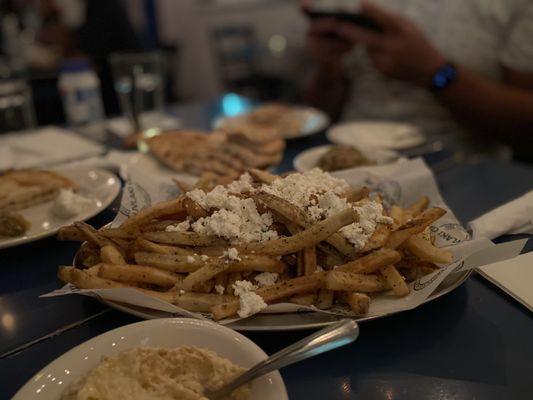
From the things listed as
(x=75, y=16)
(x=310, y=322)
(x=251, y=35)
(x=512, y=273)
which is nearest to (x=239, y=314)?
(x=310, y=322)

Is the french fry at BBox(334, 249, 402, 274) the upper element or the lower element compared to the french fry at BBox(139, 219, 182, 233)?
lower

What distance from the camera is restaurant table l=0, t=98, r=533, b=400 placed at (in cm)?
92

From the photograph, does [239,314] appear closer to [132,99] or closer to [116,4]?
[132,99]

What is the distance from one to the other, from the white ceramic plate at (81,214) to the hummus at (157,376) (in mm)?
763

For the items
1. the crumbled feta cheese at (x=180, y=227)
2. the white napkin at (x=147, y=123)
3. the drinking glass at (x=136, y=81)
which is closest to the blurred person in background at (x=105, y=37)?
the drinking glass at (x=136, y=81)

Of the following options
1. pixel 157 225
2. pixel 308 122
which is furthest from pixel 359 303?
pixel 308 122

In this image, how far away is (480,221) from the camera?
1456 millimetres

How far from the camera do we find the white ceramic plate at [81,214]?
144 cm

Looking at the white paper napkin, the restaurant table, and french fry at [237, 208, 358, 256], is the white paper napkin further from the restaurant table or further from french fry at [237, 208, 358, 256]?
french fry at [237, 208, 358, 256]

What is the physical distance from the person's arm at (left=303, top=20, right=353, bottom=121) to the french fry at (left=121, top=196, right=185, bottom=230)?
7.22 feet

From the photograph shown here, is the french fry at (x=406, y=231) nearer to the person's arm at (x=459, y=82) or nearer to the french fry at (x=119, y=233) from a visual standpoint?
the french fry at (x=119, y=233)

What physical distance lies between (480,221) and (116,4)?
466 cm

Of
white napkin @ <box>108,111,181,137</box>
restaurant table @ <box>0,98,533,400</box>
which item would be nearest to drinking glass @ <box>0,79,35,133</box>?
white napkin @ <box>108,111,181,137</box>

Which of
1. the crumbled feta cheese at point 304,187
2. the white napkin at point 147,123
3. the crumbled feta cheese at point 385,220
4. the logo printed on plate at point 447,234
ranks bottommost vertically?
the white napkin at point 147,123
